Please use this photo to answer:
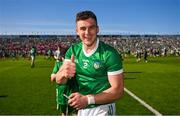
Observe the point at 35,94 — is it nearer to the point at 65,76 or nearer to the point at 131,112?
the point at 131,112

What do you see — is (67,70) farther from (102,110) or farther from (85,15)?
(102,110)

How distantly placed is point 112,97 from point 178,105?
1077cm

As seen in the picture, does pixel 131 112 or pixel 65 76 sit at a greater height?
pixel 65 76

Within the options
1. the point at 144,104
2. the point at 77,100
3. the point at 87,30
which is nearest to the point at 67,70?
the point at 77,100

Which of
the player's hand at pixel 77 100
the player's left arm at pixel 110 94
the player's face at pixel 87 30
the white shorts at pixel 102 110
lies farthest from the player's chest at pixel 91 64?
the player's hand at pixel 77 100

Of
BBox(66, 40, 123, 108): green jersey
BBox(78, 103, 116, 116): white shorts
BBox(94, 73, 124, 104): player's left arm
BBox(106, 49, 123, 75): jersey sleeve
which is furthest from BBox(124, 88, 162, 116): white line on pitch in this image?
BBox(94, 73, 124, 104): player's left arm

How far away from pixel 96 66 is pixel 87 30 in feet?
1.46

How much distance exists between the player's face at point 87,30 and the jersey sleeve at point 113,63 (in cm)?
26

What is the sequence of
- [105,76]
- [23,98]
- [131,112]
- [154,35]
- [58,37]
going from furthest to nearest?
[154,35] → [58,37] → [23,98] → [131,112] → [105,76]

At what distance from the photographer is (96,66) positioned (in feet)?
15.5

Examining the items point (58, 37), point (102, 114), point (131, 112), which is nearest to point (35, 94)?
point (131, 112)

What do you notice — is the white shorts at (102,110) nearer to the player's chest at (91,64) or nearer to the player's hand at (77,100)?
the player's chest at (91,64)

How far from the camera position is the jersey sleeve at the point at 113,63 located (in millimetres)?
4547

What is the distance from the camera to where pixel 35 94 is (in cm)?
1788
